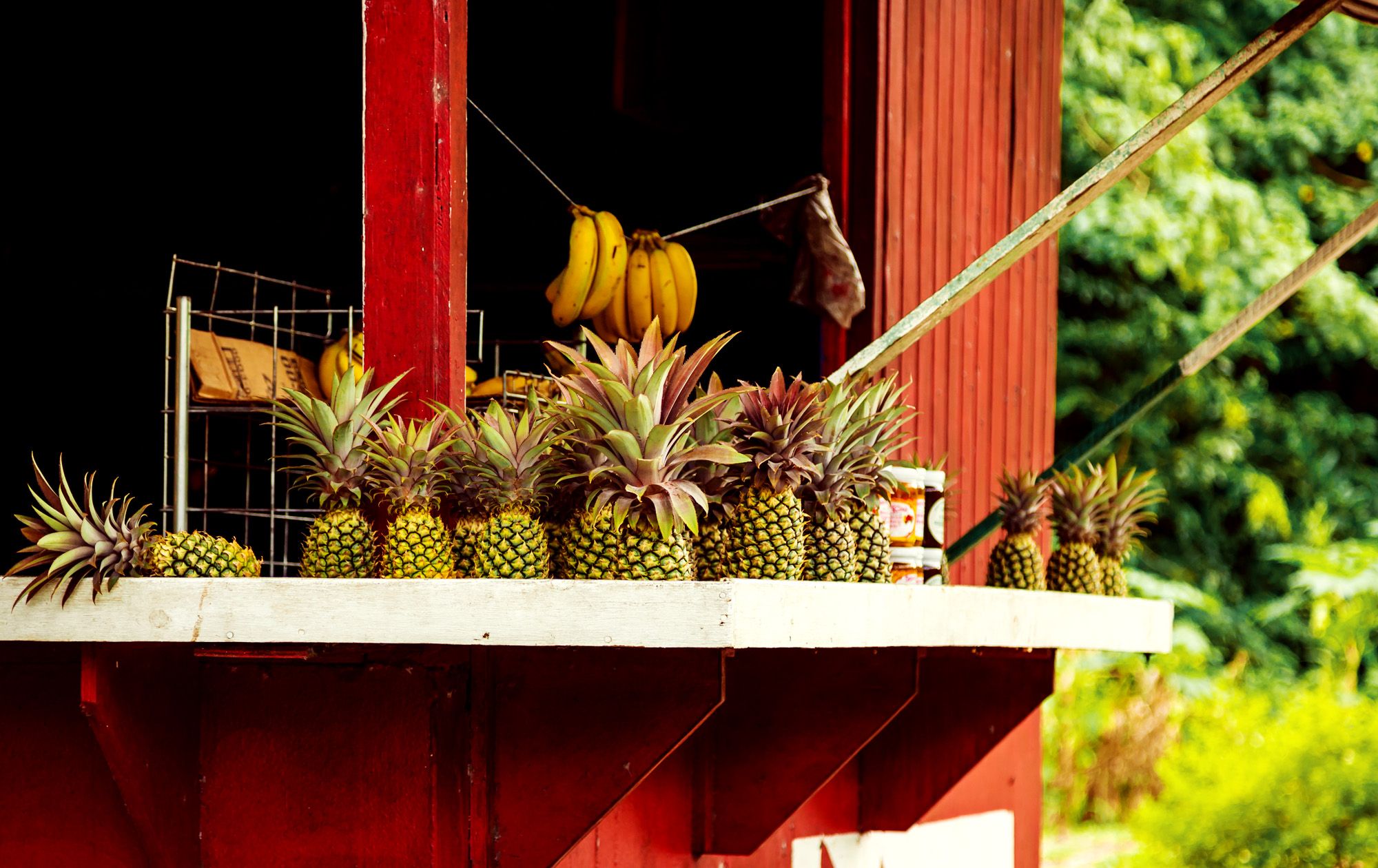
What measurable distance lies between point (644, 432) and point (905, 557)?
3.93 feet

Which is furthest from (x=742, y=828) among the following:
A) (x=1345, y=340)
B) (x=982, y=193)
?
(x=1345, y=340)

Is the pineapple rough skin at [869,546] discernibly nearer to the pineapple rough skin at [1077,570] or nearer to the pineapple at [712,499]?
the pineapple at [712,499]

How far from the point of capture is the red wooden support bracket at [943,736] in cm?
606

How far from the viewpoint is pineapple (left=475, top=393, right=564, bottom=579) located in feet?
11.5

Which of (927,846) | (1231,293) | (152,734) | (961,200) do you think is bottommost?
(927,846)

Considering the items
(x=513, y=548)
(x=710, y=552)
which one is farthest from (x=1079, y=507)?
(x=513, y=548)

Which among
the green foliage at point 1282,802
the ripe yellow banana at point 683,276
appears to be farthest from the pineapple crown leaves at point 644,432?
the green foliage at point 1282,802

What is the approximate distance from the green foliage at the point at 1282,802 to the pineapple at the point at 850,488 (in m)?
6.62

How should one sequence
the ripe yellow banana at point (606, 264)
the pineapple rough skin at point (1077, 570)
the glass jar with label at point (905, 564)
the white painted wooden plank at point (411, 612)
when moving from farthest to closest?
the ripe yellow banana at point (606, 264), the pineapple rough skin at point (1077, 570), the glass jar with label at point (905, 564), the white painted wooden plank at point (411, 612)

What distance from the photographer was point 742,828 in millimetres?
4945

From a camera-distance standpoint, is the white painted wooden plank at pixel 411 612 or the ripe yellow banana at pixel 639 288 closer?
the white painted wooden plank at pixel 411 612

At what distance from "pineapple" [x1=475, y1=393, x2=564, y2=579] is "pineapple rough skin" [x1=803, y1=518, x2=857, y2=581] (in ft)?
2.03

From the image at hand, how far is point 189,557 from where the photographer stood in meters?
3.56

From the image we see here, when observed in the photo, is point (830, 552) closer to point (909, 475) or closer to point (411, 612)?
point (909, 475)
